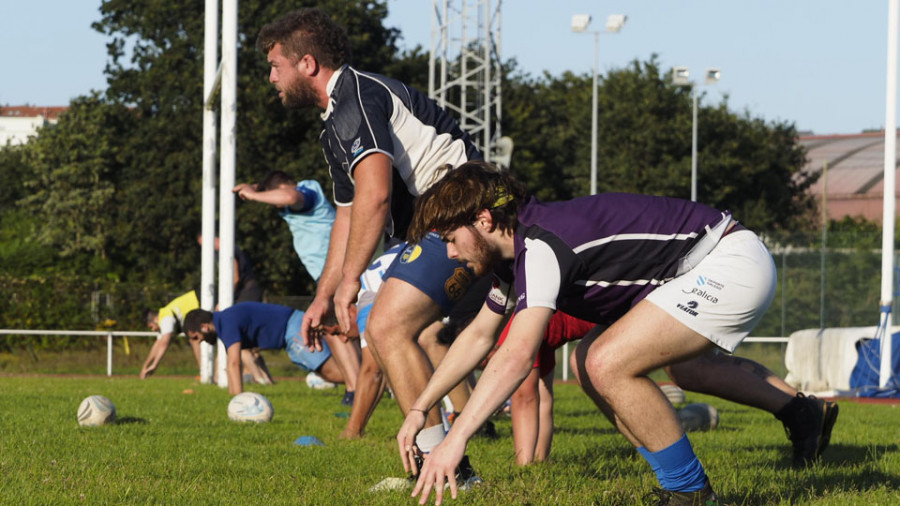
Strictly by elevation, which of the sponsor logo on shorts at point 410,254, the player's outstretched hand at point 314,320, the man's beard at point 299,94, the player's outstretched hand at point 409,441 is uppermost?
the man's beard at point 299,94

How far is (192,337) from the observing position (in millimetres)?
11195

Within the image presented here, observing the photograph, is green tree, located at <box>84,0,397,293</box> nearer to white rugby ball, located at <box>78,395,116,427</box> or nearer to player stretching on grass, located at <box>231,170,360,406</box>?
player stretching on grass, located at <box>231,170,360,406</box>

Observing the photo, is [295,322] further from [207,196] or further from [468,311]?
[468,311]

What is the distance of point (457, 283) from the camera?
17.1 ft

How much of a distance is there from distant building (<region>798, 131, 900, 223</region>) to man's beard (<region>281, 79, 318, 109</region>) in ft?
225

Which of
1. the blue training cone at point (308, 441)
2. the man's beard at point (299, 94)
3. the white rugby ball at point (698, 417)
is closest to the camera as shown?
the man's beard at point (299, 94)

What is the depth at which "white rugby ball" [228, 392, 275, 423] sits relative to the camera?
27.3ft

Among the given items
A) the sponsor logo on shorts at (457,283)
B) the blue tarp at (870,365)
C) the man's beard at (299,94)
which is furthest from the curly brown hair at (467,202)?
the blue tarp at (870,365)

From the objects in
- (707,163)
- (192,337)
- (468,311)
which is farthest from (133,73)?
(468,311)

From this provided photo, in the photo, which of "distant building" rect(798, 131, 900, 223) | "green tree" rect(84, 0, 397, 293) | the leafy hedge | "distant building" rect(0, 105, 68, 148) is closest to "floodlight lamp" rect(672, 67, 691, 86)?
"green tree" rect(84, 0, 397, 293)

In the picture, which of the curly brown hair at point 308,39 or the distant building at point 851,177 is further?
the distant building at point 851,177

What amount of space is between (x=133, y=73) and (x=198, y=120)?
12.0 feet

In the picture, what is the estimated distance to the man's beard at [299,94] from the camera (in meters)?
5.58

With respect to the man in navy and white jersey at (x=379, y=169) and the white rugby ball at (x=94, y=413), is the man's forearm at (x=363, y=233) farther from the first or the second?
the white rugby ball at (x=94, y=413)
